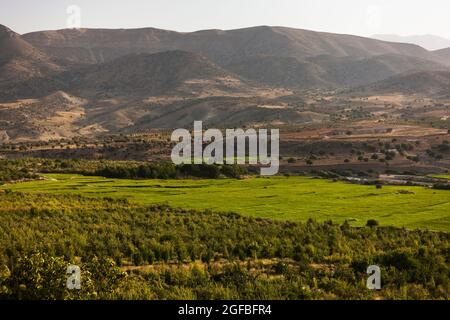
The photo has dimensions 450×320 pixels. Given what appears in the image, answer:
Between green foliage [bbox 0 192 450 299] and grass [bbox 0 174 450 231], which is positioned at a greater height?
green foliage [bbox 0 192 450 299]

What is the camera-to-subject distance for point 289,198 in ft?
138

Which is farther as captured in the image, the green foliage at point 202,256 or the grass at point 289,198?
the grass at point 289,198

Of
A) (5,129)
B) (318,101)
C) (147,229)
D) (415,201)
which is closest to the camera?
(147,229)

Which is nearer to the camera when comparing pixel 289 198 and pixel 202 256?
pixel 202 256

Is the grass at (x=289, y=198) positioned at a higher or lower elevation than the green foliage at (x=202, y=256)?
lower

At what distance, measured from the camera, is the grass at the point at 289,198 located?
111ft

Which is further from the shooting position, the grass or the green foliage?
the grass

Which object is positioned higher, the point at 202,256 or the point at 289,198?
the point at 202,256

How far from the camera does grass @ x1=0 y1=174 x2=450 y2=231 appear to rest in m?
33.9

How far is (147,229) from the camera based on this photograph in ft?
92.5
